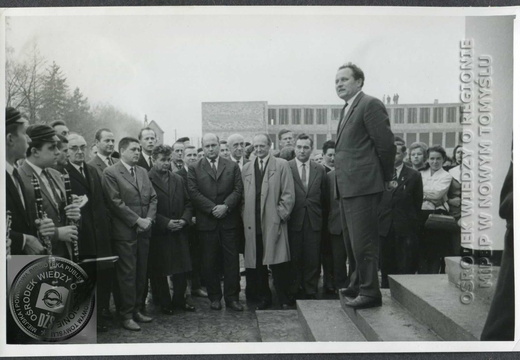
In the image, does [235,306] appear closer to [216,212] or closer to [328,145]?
[216,212]

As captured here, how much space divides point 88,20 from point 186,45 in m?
0.54

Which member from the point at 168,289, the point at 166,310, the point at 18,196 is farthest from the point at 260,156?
the point at 18,196

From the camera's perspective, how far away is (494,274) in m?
2.79

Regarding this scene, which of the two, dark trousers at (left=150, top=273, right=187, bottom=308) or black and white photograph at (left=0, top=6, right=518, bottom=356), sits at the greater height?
black and white photograph at (left=0, top=6, right=518, bottom=356)

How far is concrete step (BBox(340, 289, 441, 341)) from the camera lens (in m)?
2.65

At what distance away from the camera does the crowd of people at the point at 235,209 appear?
2719 mm

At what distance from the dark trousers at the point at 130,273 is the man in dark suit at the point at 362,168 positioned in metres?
1.12

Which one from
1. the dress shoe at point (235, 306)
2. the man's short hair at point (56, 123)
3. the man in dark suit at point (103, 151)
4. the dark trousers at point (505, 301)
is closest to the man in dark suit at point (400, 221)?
the dark trousers at point (505, 301)

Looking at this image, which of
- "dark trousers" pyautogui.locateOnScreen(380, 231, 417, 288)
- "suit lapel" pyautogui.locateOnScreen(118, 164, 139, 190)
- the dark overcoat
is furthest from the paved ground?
"suit lapel" pyautogui.locateOnScreen(118, 164, 139, 190)

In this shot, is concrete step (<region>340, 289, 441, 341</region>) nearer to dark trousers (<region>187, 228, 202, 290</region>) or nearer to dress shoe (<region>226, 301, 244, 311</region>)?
dress shoe (<region>226, 301, 244, 311</region>)

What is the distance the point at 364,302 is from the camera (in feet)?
8.91

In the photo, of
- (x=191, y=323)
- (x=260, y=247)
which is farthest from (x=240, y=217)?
(x=191, y=323)

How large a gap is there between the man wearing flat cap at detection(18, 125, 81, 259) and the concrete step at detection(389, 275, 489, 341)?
179cm

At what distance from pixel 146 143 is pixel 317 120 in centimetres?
92
